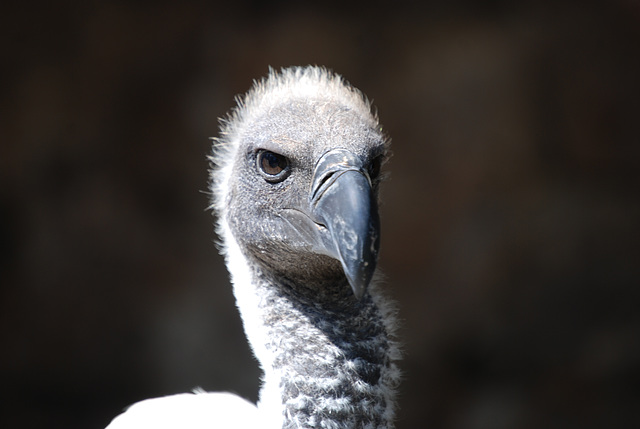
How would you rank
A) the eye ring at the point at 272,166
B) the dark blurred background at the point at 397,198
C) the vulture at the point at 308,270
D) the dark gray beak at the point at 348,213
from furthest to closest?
the dark blurred background at the point at 397,198
the eye ring at the point at 272,166
the vulture at the point at 308,270
the dark gray beak at the point at 348,213

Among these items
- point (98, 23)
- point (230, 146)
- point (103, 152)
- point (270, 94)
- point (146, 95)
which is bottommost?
point (230, 146)

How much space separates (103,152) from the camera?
589cm

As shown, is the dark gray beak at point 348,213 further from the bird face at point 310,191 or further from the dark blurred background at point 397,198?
the dark blurred background at point 397,198

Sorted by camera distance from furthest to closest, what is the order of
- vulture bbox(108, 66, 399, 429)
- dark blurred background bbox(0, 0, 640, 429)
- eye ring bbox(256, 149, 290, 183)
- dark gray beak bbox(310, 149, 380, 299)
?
1. dark blurred background bbox(0, 0, 640, 429)
2. eye ring bbox(256, 149, 290, 183)
3. vulture bbox(108, 66, 399, 429)
4. dark gray beak bbox(310, 149, 380, 299)

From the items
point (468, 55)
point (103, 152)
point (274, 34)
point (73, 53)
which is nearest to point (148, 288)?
point (103, 152)

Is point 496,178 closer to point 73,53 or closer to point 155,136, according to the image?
point 155,136

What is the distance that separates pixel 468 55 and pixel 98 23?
3343mm

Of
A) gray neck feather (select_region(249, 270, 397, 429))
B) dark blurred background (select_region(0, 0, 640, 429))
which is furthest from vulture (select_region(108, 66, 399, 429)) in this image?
dark blurred background (select_region(0, 0, 640, 429))

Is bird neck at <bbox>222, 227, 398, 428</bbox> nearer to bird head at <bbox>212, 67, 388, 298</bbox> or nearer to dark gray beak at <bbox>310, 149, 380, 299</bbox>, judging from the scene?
bird head at <bbox>212, 67, 388, 298</bbox>

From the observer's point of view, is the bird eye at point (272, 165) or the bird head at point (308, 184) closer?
the bird head at point (308, 184)

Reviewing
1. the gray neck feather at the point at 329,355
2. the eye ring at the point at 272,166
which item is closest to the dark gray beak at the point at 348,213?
the eye ring at the point at 272,166

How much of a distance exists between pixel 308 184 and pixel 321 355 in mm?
552

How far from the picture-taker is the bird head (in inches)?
71.5

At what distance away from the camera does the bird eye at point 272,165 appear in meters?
2.15
